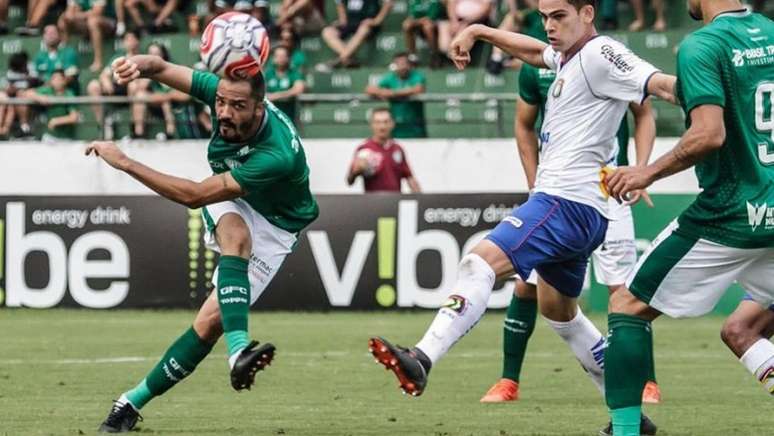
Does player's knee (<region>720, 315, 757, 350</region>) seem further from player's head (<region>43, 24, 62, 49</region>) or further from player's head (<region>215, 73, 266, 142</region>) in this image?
player's head (<region>43, 24, 62, 49</region>)

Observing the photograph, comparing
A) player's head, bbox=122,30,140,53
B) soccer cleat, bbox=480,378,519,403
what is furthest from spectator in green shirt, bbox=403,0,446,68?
soccer cleat, bbox=480,378,519,403

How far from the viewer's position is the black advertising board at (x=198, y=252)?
18625mm

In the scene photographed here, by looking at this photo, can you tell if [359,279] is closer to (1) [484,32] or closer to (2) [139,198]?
(2) [139,198]

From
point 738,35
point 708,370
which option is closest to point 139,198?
point 708,370

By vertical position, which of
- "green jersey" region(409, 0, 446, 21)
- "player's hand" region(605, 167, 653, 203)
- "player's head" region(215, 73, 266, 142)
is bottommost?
"green jersey" region(409, 0, 446, 21)

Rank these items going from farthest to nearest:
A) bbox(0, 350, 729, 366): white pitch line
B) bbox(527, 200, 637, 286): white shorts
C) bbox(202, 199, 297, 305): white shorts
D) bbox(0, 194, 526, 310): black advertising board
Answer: bbox(0, 194, 526, 310): black advertising board < bbox(0, 350, 729, 366): white pitch line < bbox(527, 200, 637, 286): white shorts < bbox(202, 199, 297, 305): white shorts

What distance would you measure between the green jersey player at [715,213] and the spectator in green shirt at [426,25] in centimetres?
A: 1505

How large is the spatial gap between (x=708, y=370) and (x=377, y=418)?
407 cm

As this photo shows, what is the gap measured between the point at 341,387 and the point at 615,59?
13.3ft

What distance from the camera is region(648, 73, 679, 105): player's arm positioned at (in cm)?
787

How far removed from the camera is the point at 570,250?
335 inches

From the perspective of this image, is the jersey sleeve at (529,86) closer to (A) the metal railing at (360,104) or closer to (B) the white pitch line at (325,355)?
(B) the white pitch line at (325,355)

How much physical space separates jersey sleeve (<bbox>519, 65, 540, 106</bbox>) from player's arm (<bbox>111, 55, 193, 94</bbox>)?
7.70 ft

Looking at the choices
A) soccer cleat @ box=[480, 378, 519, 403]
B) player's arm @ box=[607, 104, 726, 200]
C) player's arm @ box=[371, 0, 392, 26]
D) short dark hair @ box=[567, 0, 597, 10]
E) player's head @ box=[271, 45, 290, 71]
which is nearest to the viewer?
player's arm @ box=[607, 104, 726, 200]
